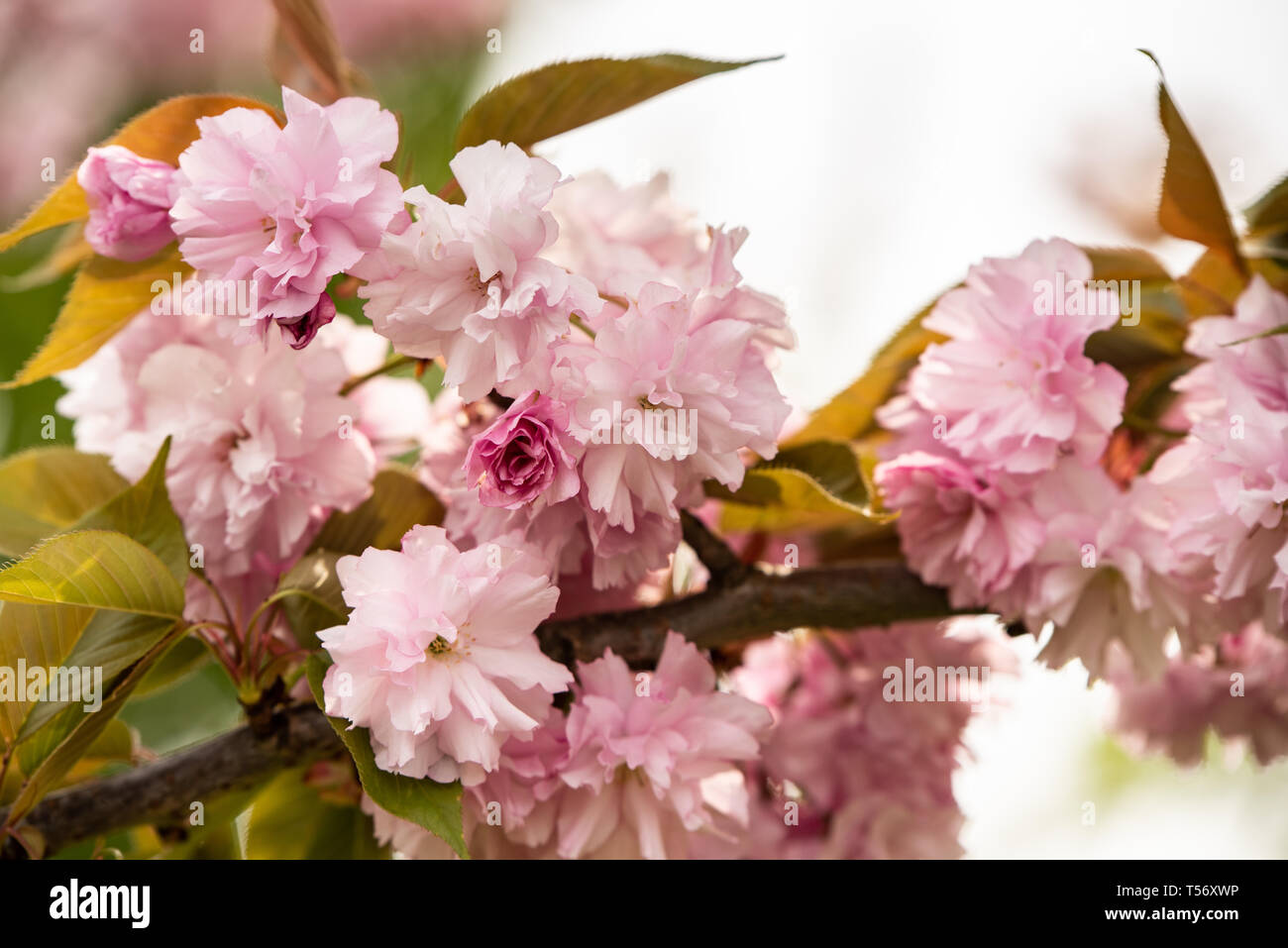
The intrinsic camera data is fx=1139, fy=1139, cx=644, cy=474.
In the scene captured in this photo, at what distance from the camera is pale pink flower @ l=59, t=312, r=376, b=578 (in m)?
→ 0.50

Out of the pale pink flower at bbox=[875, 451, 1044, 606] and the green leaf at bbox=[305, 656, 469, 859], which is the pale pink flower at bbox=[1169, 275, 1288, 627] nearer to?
the pale pink flower at bbox=[875, 451, 1044, 606]

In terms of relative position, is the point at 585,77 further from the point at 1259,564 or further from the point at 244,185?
the point at 1259,564

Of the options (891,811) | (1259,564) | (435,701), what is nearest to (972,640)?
(891,811)

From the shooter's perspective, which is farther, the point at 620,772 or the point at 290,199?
the point at 620,772

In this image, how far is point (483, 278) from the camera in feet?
1.23

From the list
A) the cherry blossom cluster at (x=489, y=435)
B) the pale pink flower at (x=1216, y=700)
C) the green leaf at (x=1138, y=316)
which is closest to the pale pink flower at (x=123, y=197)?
the cherry blossom cluster at (x=489, y=435)

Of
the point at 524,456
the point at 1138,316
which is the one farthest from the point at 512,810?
the point at 1138,316

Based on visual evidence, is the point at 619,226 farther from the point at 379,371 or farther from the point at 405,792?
the point at 405,792

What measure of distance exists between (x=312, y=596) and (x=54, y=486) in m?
0.19

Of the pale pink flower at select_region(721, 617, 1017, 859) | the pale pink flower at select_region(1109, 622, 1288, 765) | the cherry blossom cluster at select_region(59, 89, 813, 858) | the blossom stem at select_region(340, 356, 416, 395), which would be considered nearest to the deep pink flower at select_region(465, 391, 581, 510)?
the cherry blossom cluster at select_region(59, 89, 813, 858)

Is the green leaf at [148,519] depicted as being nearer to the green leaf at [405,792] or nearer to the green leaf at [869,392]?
the green leaf at [405,792]
